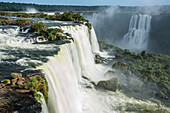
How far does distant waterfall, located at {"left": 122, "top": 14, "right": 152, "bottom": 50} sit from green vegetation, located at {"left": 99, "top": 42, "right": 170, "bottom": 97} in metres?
17.9

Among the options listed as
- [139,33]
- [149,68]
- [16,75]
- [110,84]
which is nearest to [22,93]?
[16,75]

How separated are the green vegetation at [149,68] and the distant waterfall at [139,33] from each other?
1794 cm

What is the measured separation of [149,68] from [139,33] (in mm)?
27874

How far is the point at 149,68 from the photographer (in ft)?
82.4

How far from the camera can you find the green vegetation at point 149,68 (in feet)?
67.6

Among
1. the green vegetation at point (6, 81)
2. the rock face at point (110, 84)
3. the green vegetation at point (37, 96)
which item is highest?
the green vegetation at point (6, 81)

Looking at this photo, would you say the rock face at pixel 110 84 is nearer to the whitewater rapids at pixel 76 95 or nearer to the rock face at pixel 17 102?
the whitewater rapids at pixel 76 95

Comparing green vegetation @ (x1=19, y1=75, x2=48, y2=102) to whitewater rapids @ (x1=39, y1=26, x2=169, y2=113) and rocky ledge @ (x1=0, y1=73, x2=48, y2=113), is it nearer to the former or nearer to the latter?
rocky ledge @ (x1=0, y1=73, x2=48, y2=113)

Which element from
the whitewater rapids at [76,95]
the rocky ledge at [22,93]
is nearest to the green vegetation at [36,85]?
the rocky ledge at [22,93]

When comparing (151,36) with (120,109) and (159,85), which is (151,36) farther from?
(120,109)

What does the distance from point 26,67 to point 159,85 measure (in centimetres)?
1592

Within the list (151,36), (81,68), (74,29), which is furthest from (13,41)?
(151,36)

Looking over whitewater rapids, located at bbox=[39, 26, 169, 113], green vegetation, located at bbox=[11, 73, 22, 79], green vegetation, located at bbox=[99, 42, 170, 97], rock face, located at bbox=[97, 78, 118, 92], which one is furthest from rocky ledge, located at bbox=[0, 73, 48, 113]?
green vegetation, located at bbox=[99, 42, 170, 97]

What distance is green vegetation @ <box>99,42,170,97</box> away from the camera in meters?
20.6
